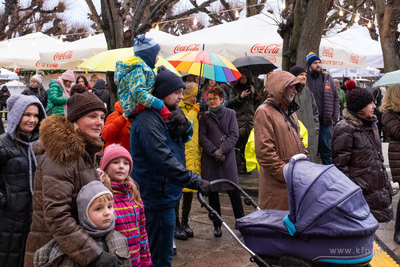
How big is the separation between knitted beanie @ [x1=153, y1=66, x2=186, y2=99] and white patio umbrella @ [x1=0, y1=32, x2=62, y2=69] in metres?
10.7

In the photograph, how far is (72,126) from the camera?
2.91m

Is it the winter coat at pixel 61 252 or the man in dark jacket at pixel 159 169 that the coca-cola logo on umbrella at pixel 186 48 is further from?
the winter coat at pixel 61 252

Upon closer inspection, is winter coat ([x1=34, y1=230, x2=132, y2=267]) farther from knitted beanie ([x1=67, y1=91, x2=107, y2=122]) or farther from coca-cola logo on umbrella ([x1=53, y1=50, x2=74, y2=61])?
coca-cola logo on umbrella ([x1=53, y1=50, x2=74, y2=61])

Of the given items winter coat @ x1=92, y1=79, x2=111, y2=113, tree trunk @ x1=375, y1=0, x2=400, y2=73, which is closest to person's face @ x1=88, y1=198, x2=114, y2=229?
winter coat @ x1=92, y1=79, x2=111, y2=113

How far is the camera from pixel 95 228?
275 centimetres

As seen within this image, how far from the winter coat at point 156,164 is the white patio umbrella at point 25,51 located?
10808 mm

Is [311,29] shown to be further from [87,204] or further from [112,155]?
[87,204]

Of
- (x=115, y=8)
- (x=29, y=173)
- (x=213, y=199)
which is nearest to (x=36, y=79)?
(x=115, y=8)

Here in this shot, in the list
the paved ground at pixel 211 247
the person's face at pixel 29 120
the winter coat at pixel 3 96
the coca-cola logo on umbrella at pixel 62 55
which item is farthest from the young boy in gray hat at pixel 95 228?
the winter coat at pixel 3 96

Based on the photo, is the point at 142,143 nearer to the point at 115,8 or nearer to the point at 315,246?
the point at 315,246

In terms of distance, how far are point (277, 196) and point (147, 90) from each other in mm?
1498

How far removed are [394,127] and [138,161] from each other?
11.2 feet

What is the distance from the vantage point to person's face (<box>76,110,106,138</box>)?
2986 millimetres

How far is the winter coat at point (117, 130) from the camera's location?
16.8 ft
